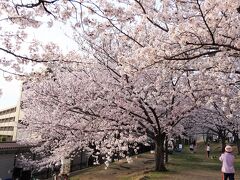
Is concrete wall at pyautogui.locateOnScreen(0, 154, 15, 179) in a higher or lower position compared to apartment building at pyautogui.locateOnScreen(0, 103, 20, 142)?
lower

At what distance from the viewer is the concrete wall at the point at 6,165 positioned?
25.6m

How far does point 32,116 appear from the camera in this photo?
70.7 ft

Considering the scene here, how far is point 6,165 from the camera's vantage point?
2622cm

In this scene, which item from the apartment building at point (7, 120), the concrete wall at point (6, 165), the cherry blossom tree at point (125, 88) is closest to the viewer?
the cherry blossom tree at point (125, 88)

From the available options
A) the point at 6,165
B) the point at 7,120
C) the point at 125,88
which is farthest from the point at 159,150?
the point at 7,120

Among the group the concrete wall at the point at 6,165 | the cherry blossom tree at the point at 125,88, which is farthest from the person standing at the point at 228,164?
the concrete wall at the point at 6,165

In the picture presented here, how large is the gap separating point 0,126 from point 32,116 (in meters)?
60.5

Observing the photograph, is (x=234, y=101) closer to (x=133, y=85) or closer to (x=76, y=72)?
(x=133, y=85)

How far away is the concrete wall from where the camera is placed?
25641 mm

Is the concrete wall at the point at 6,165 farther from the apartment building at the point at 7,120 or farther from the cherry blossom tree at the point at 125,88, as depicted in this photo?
the apartment building at the point at 7,120

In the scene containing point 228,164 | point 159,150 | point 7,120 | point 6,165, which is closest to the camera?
point 228,164

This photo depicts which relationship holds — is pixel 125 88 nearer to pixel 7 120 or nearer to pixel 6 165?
pixel 6 165

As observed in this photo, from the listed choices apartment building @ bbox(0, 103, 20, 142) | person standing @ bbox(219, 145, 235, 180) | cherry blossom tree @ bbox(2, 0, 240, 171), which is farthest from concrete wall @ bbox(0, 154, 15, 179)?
apartment building @ bbox(0, 103, 20, 142)

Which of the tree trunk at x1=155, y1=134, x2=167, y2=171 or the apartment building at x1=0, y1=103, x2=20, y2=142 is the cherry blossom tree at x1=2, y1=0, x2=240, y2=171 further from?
the apartment building at x1=0, y1=103, x2=20, y2=142
